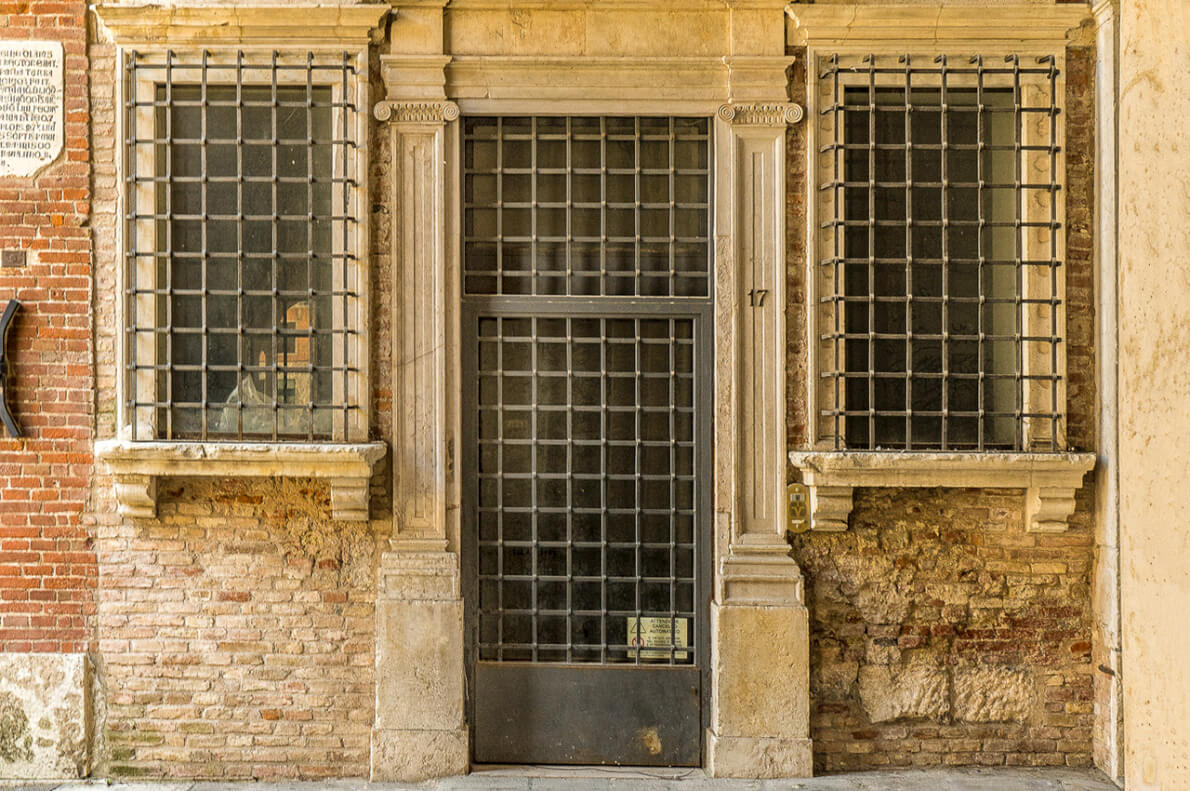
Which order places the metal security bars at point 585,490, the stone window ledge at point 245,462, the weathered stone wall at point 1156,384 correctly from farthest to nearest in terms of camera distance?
the metal security bars at point 585,490
the stone window ledge at point 245,462
the weathered stone wall at point 1156,384

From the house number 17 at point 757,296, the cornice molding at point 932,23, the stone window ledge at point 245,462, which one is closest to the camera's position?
the stone window ledge at point 245,462

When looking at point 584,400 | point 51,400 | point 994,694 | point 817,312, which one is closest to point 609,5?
point 817,312

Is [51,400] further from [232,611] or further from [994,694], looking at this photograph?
[994,694]

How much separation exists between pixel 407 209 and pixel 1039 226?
10.9ft

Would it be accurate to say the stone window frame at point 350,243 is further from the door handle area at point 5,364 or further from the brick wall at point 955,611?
the brick wall at point 955,611

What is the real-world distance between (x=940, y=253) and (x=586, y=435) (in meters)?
2.11

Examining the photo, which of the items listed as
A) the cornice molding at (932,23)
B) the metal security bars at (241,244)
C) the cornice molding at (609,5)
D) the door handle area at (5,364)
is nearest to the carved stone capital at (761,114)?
the cornice molding at (932,23)

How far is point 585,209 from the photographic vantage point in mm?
4695

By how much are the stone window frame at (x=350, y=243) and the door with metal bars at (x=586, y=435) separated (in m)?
0.55

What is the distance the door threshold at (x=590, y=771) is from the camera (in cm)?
454

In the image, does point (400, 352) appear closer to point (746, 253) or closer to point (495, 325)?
point (495, 325)

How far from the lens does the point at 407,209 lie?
4582 millimetres

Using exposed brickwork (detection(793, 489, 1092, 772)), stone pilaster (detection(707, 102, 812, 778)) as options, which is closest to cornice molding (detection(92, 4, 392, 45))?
stone pilaster (detection(707, 102, 812, 778))

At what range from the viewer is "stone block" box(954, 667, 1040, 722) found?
182 inches
